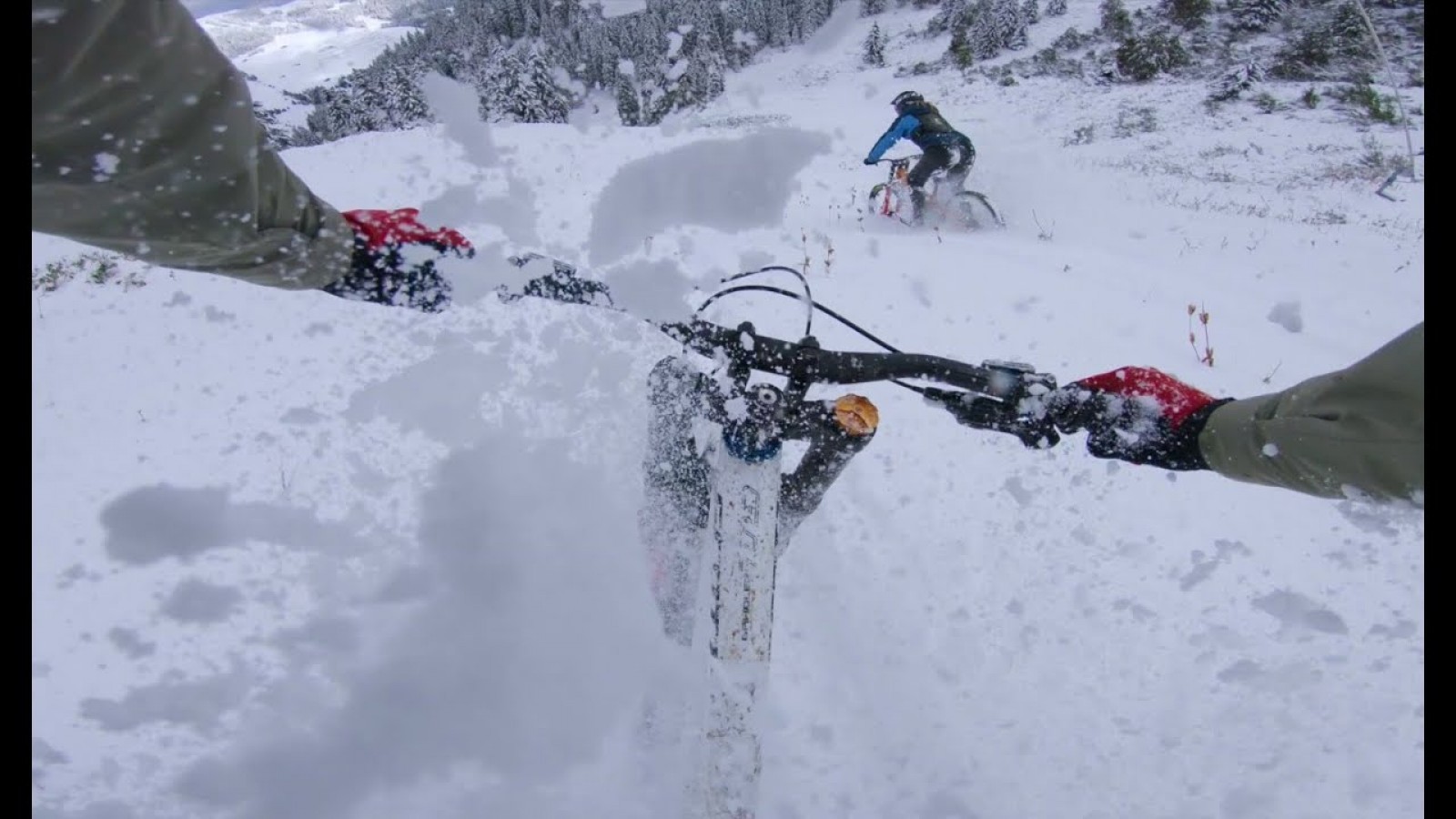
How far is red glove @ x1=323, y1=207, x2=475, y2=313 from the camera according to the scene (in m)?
1.66

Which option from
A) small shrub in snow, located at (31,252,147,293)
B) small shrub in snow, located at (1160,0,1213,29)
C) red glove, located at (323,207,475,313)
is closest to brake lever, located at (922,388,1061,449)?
red glove, located at (323,207,475,313)

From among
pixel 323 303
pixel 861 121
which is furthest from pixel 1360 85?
pixel 323 303

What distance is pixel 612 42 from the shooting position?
2258 centimetres

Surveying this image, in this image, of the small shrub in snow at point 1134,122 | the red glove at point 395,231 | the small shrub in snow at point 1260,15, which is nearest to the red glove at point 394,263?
the red glove at point 395,231

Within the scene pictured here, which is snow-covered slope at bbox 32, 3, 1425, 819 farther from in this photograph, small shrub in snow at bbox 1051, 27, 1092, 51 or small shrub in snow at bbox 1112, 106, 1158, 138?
small shrub in snow at bbox 1051, 27, 1092, 51

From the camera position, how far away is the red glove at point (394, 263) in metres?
1.66

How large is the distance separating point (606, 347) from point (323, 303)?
1932 millimetres

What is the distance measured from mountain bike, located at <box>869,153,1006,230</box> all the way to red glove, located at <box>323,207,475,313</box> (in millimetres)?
6949

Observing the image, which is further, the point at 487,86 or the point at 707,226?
the point at 487,86

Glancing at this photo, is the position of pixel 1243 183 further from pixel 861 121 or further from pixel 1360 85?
pixel 1360 85

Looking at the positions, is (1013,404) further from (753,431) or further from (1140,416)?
(753,431)

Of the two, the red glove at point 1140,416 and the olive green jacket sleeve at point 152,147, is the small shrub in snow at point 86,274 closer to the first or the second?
the olive green jacket sleeve at point 152,147
